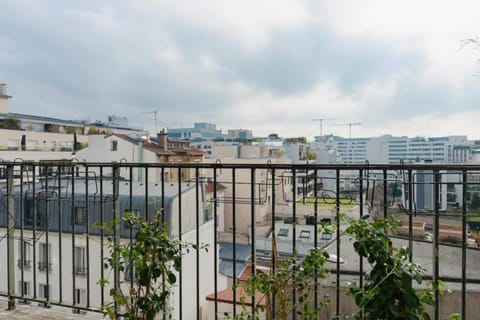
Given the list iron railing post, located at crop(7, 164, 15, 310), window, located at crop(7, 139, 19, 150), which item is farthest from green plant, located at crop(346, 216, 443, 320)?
window, located at crop(7, 139, 19, 150)

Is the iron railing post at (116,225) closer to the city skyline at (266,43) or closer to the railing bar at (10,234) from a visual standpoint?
the railing bar at (10,234)

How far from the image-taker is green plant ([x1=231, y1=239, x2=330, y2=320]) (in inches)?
57.7

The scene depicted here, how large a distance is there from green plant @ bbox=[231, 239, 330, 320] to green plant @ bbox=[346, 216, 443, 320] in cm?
17

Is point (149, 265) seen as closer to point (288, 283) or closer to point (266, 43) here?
point (288, 283)

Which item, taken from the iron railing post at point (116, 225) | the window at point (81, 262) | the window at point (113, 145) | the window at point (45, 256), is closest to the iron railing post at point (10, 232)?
the window at point (45, 256)

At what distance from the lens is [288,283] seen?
156 cm

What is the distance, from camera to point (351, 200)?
5.78 feet

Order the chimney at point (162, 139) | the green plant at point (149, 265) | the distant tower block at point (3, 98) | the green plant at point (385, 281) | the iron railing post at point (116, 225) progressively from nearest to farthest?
the green plant at point (385, 281)
the green plant at point (149, 265)
the iron railing post at point (116, 225)
the chimney at point (162, 139)
the distant tower block at point (3, 98)

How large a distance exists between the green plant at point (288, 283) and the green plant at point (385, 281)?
0.57 ft

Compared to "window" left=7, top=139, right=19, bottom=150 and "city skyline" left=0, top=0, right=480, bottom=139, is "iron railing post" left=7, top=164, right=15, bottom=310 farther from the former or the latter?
"window" left=7, top=139, right=19, bottom=150

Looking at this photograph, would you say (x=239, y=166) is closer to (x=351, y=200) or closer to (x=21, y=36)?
(x=351, y=200)

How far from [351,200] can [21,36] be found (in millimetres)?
5453

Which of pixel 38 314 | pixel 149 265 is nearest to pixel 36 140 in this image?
pixel 38 314

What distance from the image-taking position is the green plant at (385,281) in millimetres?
1223
